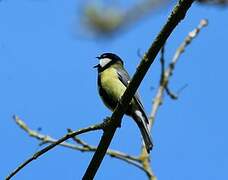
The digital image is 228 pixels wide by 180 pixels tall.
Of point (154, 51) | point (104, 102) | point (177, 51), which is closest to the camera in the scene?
point (154, 51)

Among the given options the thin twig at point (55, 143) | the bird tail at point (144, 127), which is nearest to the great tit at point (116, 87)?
the bird tail at point (144, 127)

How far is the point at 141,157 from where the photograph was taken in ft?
11.5

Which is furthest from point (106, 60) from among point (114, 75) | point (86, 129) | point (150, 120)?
point (86, 129)

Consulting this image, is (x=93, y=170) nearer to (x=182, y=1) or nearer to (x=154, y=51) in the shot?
(x=154, y=51)

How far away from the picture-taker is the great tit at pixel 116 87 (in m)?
3.77

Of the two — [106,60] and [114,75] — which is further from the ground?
[106,60]

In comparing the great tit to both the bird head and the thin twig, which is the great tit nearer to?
the bird head

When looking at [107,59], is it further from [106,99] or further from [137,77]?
[137,77]

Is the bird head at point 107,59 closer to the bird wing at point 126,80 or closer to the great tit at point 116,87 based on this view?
the great tit at point 116,87

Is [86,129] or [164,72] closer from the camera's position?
[86,129]

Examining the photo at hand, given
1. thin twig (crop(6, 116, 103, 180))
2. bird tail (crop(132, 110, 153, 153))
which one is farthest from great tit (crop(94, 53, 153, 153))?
thin twig (crop(6, 116, 103, 180))

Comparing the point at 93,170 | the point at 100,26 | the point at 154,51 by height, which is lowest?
the point at 93,170

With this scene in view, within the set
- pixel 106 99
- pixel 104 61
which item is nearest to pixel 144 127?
pixel 106 99

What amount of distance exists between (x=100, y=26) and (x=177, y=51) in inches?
120
